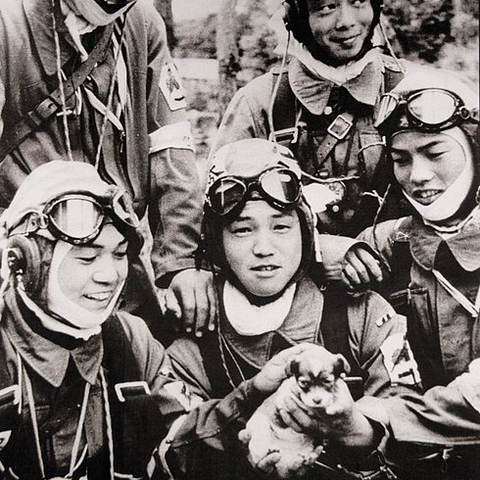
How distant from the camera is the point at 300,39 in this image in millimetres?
3746

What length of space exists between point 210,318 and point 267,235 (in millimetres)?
453

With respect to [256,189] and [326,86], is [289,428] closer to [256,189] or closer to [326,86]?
[256,189]

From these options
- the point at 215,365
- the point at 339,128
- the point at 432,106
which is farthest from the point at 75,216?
the point at 432,106

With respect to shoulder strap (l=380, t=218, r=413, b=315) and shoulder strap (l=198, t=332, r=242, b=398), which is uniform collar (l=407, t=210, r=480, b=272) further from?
shoulder strap (l=198, t=332, r=242, b=398)

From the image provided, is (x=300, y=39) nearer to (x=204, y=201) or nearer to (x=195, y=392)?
(x=204, y=201)

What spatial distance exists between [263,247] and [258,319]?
33 centimetres

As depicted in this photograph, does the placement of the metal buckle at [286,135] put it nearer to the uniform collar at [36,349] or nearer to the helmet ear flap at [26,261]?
the helmet ear flap at [26,261]

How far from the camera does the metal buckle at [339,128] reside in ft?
12.2

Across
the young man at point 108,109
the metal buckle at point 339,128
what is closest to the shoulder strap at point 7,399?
the young man at point 108,109

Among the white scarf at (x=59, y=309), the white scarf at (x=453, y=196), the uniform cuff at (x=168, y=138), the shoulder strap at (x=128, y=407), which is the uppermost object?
the uniform cuff at (x=168, y=138)

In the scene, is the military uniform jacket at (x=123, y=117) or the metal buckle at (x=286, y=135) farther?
the metal buckle at (x=286, y=135)

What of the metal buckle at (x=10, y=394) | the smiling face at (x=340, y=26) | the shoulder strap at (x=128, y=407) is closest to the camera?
the metal buckle at (x=10, y=394)

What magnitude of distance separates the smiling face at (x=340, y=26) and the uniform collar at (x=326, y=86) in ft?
0.32

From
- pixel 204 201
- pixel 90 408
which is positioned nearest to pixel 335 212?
pixel 204 201
